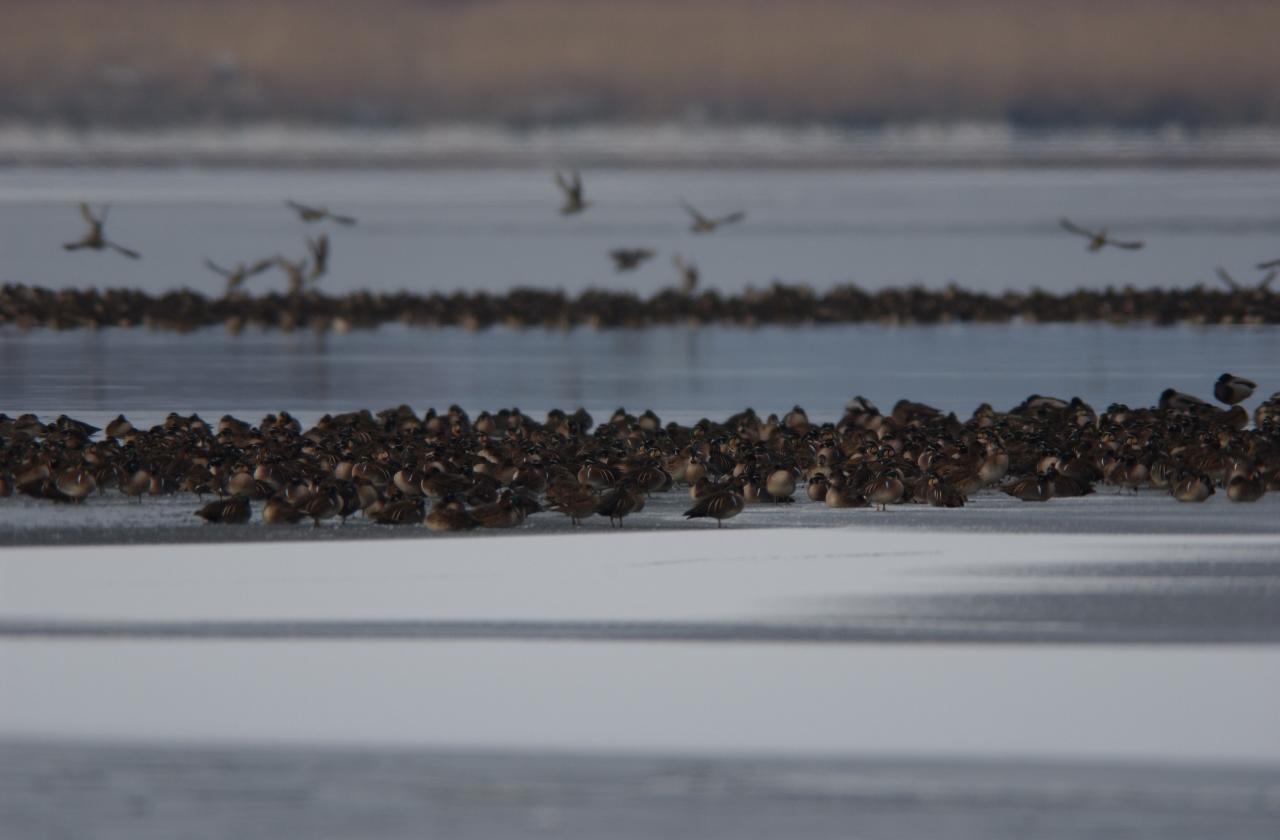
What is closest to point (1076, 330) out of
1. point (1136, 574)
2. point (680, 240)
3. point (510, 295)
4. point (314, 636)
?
point (510, 295)

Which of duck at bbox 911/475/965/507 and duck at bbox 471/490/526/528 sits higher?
duck at bbox 911/475/965/507

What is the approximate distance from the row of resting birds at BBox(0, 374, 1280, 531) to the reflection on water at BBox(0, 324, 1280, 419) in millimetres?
3999

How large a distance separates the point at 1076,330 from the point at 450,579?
25.0m

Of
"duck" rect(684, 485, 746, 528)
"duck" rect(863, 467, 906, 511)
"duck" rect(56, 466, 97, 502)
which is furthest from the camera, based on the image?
"duck" rect(56, 466, 97, 502)

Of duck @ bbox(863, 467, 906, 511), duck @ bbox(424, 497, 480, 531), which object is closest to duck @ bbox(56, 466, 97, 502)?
duck @ bbox(424, 497, 480, 531)

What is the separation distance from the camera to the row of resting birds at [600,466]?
12.9 metres

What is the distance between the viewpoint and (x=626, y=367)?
26312mm

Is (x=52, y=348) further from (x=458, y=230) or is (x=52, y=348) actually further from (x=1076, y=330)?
(x=458, y=230)

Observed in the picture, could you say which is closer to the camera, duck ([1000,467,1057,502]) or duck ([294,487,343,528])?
duck ([294,487,343,528])

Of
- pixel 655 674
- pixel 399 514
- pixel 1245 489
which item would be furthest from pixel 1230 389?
pixel 655 674

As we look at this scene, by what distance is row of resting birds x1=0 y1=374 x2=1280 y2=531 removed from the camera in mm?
12852

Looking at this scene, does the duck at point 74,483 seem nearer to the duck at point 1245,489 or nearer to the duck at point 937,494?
the duck at point 937,494

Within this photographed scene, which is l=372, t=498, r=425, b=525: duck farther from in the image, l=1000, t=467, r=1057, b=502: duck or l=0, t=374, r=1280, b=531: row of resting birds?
l=1000, t=467, r=1057, b=502: duck

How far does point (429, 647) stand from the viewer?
9.23 m
